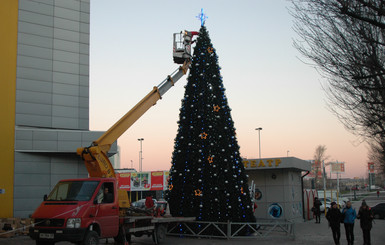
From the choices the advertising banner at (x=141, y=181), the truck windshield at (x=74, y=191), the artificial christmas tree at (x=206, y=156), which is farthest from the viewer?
the advertising banner at (x=141, y=181)

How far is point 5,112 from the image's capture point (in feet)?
71.9

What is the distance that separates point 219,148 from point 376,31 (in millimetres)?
7558

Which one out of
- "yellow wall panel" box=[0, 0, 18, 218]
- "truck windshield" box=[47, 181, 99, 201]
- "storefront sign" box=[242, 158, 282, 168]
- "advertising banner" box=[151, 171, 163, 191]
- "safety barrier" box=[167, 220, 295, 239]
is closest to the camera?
"truck windshield" box=[47, 181, 99, 201]

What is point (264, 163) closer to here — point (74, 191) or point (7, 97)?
point (74, 191)

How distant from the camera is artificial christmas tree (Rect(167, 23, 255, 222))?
16984 mm

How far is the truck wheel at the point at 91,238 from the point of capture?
38.7 feet

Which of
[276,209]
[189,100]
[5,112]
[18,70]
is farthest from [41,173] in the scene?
[276,209]

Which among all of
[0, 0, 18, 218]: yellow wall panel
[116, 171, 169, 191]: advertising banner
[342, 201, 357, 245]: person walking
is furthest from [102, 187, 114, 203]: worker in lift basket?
[116, 171, 169, 191]: advertising banner

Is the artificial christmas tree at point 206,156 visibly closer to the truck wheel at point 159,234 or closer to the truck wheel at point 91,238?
the truck wheel at point 159,234

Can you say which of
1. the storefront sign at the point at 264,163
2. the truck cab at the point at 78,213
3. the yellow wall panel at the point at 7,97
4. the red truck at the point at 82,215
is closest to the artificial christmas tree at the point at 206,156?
the red truck at the point at 82,215

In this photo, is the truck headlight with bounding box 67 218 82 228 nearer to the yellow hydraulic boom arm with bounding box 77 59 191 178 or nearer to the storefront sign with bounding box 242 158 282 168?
the yellow hydraulic boom arm with bounding box 77 59 191 178

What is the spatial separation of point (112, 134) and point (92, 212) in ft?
14.2

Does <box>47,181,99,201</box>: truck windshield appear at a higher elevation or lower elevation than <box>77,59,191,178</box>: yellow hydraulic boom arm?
lower

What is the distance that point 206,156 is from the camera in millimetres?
17203
